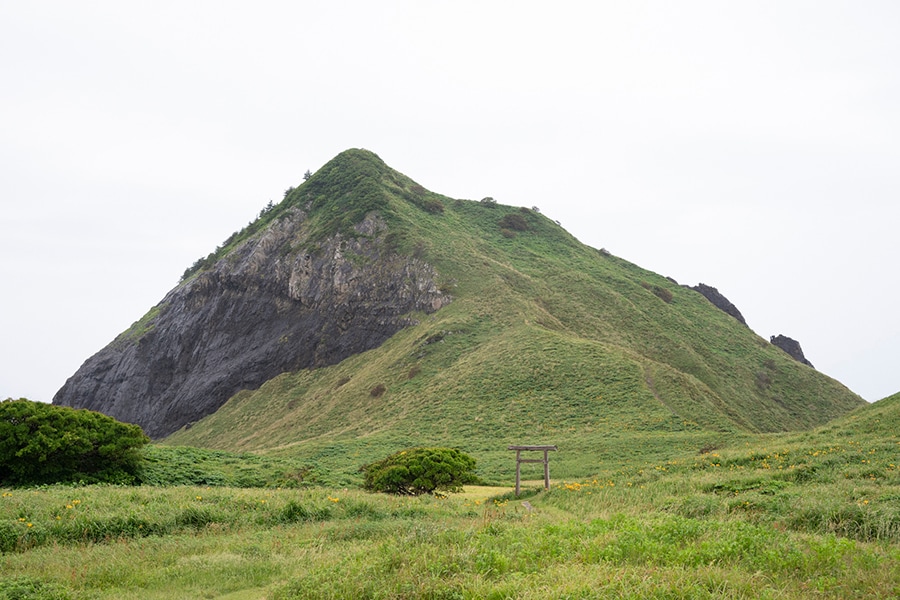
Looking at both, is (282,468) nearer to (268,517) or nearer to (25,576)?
(268,517)

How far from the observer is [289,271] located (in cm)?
7462

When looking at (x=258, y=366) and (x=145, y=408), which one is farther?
(x=145, y=408)

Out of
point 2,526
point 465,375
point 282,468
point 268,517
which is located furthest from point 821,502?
point 465,375

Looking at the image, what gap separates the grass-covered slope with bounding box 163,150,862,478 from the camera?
125 feet

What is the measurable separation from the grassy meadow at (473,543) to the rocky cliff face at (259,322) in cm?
5042

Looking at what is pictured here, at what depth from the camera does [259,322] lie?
73.5 metres

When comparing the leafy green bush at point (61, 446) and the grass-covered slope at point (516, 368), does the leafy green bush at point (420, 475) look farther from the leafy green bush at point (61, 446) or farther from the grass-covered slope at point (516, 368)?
the leafy green bush at point (61, 446)

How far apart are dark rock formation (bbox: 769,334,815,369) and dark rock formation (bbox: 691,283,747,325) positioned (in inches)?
239

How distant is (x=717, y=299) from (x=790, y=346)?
1296 centimetres

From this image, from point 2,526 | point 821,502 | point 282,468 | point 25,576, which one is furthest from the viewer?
point 282,468

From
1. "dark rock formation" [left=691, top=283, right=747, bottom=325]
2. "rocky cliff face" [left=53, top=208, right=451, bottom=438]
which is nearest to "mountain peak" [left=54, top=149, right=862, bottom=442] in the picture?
"rocky cliff face" [left=53, top=208, right=451, bottom=438]

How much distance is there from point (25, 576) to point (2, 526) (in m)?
3.43

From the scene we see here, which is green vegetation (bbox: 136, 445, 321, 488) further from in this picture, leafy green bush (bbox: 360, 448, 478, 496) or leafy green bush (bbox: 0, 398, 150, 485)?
leafy green bush (bbox: 360, 448, 478, 496)

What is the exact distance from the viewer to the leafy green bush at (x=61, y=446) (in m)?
18.3
